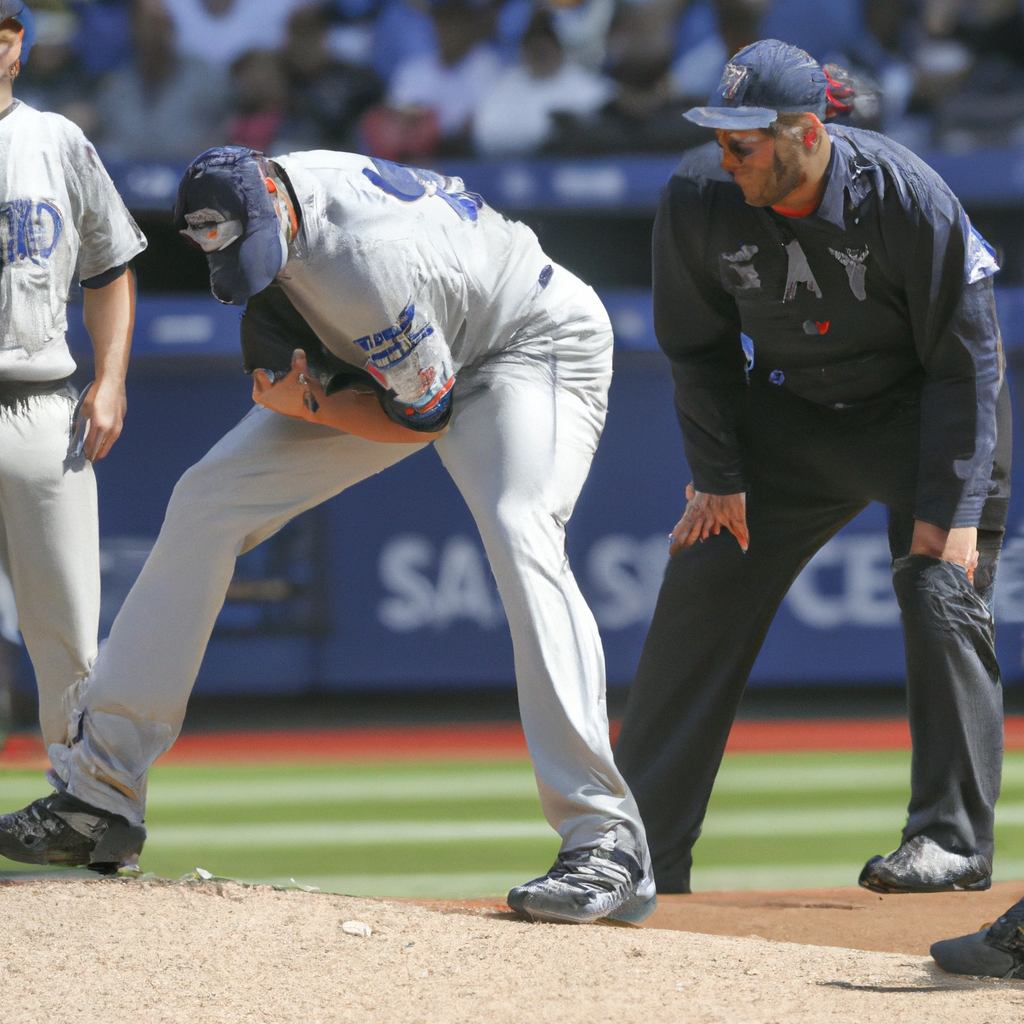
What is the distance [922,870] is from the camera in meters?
2.88

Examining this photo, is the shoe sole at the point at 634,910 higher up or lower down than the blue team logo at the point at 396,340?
lower down

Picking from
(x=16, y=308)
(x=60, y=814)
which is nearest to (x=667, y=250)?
(x=16, y=308)

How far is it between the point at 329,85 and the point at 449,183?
216 inches

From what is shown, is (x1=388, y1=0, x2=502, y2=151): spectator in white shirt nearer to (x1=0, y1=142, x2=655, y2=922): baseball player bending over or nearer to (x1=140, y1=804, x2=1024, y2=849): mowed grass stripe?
(x1=140, y1=804, x2=1024, y2=849): mowed grass stripe

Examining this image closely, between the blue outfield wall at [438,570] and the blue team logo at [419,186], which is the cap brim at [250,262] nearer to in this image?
the blue team logo at [419,186]

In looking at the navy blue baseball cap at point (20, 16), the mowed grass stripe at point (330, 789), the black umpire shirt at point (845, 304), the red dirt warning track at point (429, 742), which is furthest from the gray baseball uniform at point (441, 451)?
the red dirt warning track at point (429, 742)

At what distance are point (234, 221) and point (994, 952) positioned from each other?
1.86 m

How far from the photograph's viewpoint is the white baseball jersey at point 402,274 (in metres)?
2.63

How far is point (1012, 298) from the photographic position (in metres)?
6.08

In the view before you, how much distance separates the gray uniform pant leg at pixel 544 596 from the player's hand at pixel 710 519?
1.66 ft

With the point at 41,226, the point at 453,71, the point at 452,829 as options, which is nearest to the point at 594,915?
the point at 452,829

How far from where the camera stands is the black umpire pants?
2957mm

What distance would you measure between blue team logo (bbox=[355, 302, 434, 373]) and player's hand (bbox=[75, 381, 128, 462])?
76cm

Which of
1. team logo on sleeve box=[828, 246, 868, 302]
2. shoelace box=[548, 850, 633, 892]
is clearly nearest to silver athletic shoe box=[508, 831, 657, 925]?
shoelace box=[548, 850, 633, 892]
